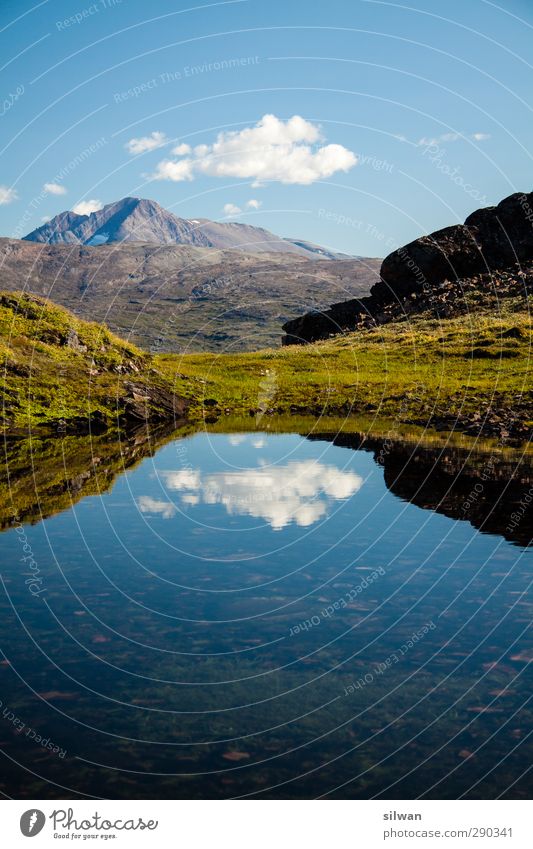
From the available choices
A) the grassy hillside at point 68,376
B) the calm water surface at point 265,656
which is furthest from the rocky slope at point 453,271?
the calm water surface at point 265,656

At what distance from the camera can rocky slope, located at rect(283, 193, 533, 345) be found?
398 ft

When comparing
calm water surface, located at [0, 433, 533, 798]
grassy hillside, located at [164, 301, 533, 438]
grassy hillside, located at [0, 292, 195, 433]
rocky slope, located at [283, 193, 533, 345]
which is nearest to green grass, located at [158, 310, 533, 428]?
grassy hillside, located at [164, 301, 533, 438]

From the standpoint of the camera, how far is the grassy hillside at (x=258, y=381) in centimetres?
5653

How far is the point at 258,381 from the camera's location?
82.1 metres

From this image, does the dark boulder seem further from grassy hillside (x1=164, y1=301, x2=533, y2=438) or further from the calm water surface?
the calm water surface

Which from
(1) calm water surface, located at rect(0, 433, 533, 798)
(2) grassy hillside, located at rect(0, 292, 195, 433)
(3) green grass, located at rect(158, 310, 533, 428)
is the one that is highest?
(3) green grass, located at rect(158, 310, 533, 428)

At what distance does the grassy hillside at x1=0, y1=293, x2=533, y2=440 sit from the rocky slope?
89.8 ft

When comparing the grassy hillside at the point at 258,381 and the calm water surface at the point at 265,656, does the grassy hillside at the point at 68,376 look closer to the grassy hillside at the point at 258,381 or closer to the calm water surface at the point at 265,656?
the grassy hillside at the point at 258,381

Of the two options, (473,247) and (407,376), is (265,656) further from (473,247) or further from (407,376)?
(473,247)

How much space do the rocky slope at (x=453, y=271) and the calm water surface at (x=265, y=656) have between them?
3893 inches

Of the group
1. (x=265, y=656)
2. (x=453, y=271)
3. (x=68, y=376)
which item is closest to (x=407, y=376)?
(x=68, y=376)

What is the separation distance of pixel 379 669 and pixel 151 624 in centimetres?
485

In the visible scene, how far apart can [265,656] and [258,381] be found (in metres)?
67.3
